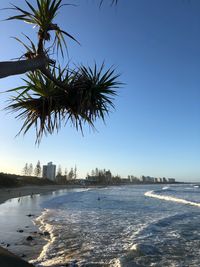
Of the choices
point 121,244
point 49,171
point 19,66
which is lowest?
point 121,244

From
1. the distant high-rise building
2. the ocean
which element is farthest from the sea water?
the distant high-rise building

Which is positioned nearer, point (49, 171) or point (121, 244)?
point (121, 244)

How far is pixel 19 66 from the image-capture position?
4551 millimetres

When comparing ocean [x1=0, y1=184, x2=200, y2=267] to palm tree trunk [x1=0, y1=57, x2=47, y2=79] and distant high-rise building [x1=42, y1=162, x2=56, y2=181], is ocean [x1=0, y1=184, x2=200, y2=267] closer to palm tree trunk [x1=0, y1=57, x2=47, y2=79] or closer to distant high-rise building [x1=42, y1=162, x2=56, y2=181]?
palm tree trunk [x1=0, y1=57, x2=47, y2=79]

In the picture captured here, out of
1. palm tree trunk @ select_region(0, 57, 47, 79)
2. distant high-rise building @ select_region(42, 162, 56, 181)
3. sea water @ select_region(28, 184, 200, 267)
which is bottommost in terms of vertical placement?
sea water @ select_region(28, 184, 200, 267)

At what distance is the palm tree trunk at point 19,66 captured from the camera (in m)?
4.26

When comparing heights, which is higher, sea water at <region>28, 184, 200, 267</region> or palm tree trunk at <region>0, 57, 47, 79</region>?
palm tree trunk at <region>0, 57, 47, 79</region>

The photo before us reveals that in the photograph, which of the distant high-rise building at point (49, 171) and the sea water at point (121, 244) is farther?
the distant high-rise building at point (49, 171)

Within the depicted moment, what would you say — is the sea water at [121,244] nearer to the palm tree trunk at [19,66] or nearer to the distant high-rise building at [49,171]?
the palm tree trunk at [19,66]

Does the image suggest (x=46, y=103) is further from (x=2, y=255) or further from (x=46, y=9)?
(x=2, y=255)

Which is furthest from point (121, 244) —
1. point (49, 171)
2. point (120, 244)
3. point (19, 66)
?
point (49, 171)

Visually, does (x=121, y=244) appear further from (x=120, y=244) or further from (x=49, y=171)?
(x=49, y=171)

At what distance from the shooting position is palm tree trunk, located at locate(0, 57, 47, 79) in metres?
4.26

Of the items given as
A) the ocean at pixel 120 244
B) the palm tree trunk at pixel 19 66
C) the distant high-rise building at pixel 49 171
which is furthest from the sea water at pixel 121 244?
the distant high-rise building at pixel 49 171
